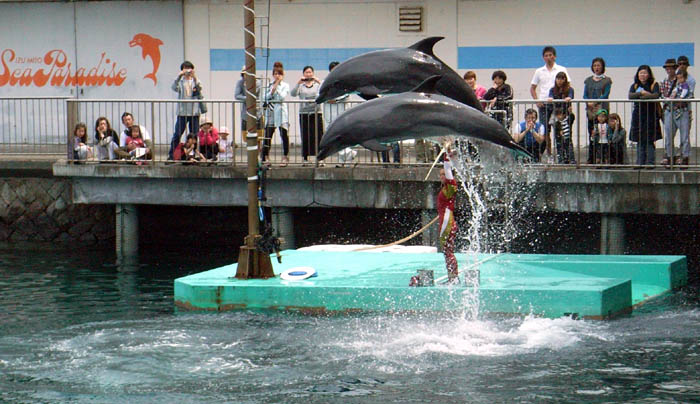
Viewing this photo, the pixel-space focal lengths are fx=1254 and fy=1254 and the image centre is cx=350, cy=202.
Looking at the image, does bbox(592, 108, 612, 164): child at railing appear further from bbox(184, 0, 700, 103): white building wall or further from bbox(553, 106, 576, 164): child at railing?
bbox(184, 0, 700, 103): white building wall

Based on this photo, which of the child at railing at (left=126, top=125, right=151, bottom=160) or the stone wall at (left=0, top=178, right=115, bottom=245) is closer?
the child at railing at (left=126, top=125, right=151, bottom=160)

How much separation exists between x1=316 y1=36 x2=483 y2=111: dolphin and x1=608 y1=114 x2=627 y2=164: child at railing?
306 inches

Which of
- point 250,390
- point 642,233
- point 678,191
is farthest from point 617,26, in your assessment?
point 250,390

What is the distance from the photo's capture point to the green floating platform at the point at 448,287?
16.7 metres

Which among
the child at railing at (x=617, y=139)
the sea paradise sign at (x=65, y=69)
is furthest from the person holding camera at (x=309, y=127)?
the sea paradise sign at (x=65, y=69)

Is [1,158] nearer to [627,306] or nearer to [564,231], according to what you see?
[564,231]

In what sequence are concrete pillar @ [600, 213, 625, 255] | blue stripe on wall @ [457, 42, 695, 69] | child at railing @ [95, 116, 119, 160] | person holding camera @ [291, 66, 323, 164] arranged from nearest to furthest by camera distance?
1. concrete pillar @ [600, 213, 625, 255]
2. person holding camera @ [291, 66, 323, 164]
3. child at railing @ [95, 116, 119, 160]
4. blue stripe on wall @ [457, 42, 695, 69]

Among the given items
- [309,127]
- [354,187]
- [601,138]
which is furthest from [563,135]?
[309,127]

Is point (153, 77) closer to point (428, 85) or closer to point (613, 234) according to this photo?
point (613, 234)

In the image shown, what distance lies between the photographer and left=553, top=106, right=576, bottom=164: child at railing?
2166 centimetres

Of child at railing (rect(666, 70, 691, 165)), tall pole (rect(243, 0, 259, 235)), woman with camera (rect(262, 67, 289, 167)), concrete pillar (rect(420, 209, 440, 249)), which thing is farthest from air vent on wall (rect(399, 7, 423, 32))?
tall pole (rect(243, 0, 259, 235))

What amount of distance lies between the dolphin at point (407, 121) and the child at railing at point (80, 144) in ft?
39.3

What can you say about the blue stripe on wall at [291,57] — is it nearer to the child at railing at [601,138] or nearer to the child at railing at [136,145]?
the child at railing at [136,145]

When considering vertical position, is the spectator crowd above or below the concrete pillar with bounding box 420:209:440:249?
above
